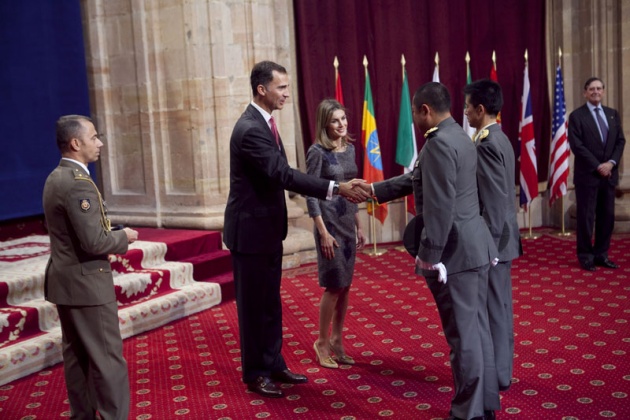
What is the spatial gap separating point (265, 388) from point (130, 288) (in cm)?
216

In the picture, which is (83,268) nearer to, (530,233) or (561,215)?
(530,233)

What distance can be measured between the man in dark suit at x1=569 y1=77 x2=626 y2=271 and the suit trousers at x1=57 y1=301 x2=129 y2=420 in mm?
4938

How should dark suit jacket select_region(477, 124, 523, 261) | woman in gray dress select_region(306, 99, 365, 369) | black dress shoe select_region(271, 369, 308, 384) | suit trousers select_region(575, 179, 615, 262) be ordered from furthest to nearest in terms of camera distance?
suit trousers select_region(575, 179, 615, 262), woman in gray dress select_region(306, 99, 365, 369), black dress shoe select_region(271, 369, 308, 384), dark suit jacket select_region(477, 124, 523, 261)

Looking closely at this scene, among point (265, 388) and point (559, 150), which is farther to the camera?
point (559, 150)

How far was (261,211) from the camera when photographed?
161 inches

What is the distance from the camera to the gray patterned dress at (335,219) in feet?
14.7

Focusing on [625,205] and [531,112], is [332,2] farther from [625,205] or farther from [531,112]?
[625,205]

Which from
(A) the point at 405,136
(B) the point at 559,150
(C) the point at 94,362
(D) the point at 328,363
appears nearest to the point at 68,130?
(C) the point at 94,362

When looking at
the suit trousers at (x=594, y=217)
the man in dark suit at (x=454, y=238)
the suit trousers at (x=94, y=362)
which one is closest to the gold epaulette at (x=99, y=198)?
the suit trousers at (x=94, y=362)

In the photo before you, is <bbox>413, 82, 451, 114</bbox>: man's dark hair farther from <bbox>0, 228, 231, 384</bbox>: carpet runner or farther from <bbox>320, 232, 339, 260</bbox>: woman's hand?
<bbox>0, 228, 231, 384</bbox>: carpet runner

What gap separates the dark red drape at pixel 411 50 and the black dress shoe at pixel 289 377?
15.5 ft

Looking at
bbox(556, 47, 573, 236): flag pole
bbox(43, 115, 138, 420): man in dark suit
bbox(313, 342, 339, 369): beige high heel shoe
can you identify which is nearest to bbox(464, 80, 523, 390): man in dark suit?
bbox(313, 342, 339, 369): beige high heel shoe

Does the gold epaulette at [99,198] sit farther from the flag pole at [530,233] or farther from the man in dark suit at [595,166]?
the flag pole at [530,233]

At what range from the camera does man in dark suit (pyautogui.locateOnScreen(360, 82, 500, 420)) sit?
10.5ft
